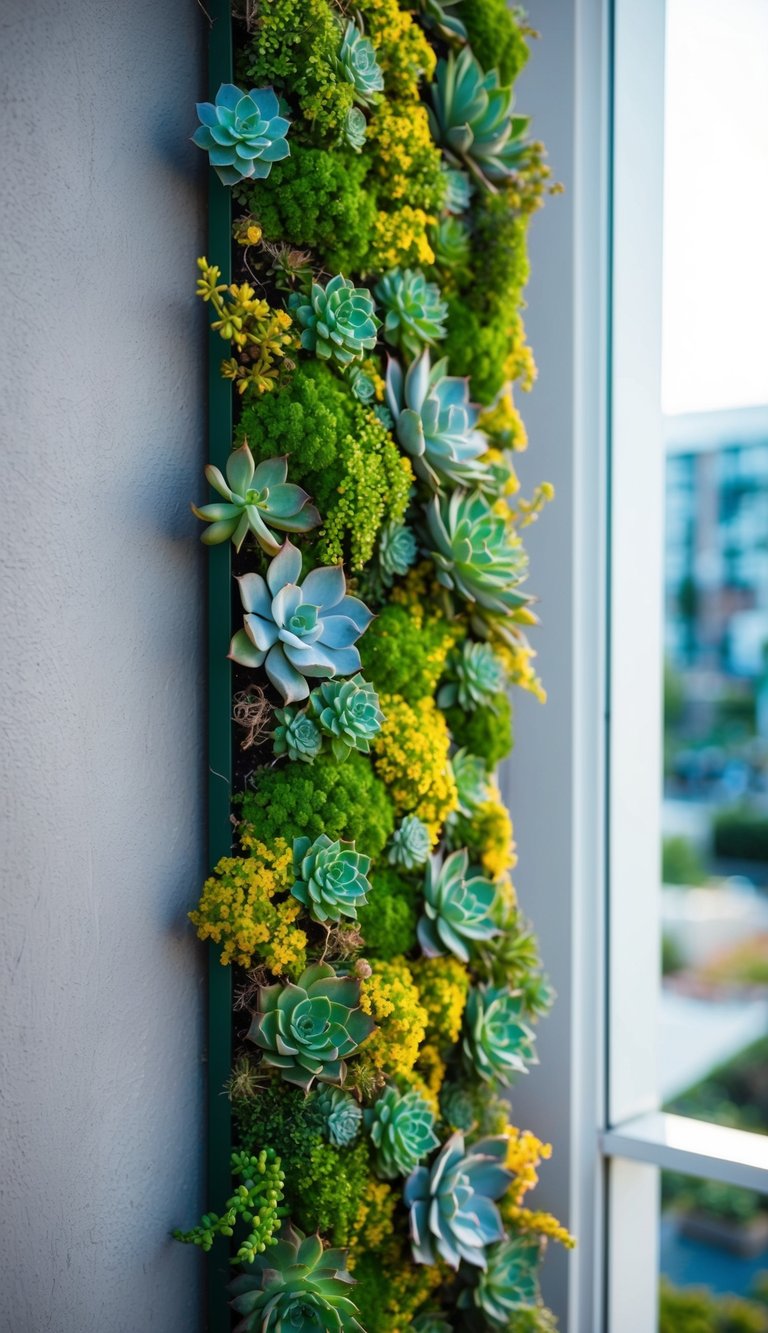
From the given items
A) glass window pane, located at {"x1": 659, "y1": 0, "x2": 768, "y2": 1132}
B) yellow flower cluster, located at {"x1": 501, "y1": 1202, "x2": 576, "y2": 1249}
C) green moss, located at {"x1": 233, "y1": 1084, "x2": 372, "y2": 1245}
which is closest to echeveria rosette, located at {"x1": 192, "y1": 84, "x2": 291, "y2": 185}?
glass window pane, located at {"x1": 659, "y1": 0, "x2": 768, "y2": 1132}

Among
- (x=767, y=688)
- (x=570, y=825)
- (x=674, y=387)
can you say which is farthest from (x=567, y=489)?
(x=767, y=688)

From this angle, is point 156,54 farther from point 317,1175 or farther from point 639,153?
point 317,1175

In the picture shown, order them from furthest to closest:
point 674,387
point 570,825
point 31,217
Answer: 1. point 674,387
2. point 570,825
3. point 31,217

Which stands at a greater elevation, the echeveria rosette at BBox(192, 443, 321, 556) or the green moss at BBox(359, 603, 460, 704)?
the echeveria rosette at BBox(192, 443, 321, 556)

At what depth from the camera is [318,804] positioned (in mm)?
875

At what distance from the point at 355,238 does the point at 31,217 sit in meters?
0.28

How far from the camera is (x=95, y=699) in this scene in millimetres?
812

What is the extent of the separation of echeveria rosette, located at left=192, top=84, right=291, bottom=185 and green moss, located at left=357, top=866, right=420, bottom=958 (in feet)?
2.06

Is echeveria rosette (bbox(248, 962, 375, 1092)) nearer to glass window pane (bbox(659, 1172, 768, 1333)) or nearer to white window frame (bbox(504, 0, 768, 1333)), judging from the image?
white window frame (bbox(504, 0, 768, 1333))

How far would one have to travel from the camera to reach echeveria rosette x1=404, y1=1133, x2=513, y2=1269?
0.93 metres

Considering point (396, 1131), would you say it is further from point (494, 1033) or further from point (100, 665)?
point (100, 665)

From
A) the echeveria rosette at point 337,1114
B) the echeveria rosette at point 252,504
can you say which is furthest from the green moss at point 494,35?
the echeveria rosette at point 337,1114

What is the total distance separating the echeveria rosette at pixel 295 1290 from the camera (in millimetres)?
808

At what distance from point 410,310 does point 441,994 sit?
2.17 feet
